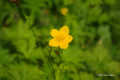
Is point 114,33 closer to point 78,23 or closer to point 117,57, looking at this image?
point 117,57

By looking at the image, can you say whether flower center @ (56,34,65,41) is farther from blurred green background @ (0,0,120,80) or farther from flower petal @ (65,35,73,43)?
blurred green background @ (0,0,120,80)

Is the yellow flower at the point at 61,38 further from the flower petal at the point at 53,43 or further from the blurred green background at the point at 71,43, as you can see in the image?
the blurred green background at the point at 71,43

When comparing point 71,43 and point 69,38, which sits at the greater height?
point 71,43

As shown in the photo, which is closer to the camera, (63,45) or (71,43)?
(63,45)

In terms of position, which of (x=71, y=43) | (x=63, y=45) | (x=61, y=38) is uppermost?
(x=71, y=43)

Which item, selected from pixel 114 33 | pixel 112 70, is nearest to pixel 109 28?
pixel 114 33

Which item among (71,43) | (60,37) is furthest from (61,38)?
(71,43)

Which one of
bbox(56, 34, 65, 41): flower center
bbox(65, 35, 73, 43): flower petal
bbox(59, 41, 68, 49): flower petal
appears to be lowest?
bbox(59, 41, 68, 49): flower petal

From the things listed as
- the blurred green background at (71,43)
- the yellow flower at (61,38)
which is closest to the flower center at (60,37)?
the yellow flower at (61,38)

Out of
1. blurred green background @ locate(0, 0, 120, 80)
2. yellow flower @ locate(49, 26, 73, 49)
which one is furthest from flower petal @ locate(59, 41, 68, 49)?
blurred green background @ locate(0, 0, 120, 80)

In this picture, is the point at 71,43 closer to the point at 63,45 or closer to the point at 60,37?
the point at 60,37

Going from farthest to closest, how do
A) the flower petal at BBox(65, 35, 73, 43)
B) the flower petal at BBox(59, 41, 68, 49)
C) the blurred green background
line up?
the blurred green background < the flower petal at BBox(65, 35, 73, 43) < the flower petal at BBox(59, 41, 68, 49)
